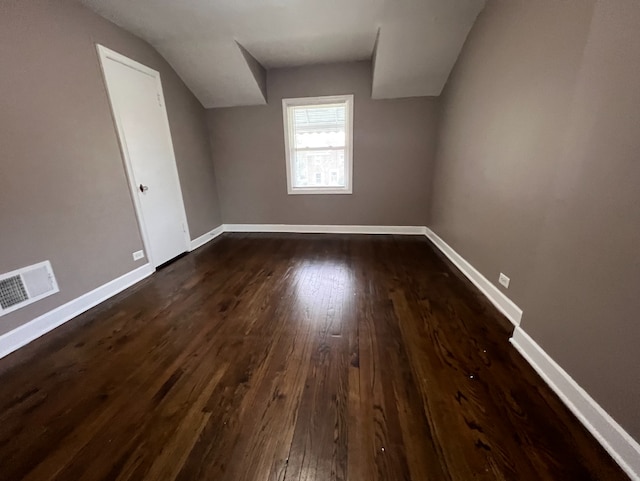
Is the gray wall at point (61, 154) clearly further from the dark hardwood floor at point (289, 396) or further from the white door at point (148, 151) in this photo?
the dark hardwood floor at point (289, 396)

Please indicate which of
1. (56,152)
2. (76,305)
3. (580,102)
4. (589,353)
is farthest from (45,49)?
(589,353)

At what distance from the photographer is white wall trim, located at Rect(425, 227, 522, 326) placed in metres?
2.00

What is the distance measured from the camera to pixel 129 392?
1.50 m

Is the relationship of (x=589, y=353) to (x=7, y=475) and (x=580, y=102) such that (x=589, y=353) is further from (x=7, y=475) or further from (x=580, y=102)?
(x=7, y=475)

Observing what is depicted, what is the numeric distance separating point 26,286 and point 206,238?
92.5 inches

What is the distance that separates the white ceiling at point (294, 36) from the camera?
8.25 ft

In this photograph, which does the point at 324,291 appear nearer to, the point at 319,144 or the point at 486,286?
the point at 486,286

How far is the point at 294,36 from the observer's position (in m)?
3.01

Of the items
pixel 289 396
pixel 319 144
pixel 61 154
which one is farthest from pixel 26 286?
pixel 319 144

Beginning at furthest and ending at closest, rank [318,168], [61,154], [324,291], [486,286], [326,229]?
[326,229], [318,168], [324,291], [486,286], [61,154]

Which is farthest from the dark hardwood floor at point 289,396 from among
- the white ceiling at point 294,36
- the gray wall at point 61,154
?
the white ceiling at point 294,36

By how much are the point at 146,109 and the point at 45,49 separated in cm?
99

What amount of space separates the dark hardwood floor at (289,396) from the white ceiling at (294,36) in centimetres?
270

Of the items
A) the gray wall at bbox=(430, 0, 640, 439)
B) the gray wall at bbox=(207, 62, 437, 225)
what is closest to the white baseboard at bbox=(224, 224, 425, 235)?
the gray wall at bbox=(207, 62, 437, 225)
